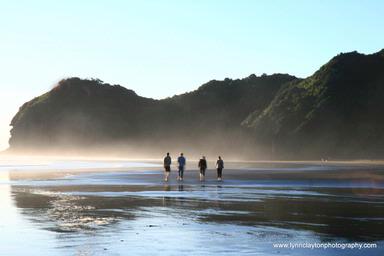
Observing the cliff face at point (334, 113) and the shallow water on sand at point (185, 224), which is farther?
the cliff face at point (334, 113)

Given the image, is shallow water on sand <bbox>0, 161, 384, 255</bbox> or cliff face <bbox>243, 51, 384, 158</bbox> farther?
cliff face <bbox>243, 51, 384, 158</bbox>

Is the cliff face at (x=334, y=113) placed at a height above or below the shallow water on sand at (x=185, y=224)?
above

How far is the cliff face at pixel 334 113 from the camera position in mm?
146375

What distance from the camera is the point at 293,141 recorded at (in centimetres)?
15188

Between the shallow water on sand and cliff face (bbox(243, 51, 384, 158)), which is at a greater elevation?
cliff face (bbox(243, 51, 384, 158))

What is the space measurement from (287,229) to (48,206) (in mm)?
10379

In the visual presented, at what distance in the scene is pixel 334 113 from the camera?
15875 centimetres

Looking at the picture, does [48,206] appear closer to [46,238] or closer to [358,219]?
[46,238]

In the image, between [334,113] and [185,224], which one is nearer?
[185,224]

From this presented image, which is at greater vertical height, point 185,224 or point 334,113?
point 334,113

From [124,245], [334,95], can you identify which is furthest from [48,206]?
[334,95]

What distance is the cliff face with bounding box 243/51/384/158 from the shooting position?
14638cm

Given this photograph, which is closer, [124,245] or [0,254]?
[0,254]

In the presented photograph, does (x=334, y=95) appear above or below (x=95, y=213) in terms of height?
above
